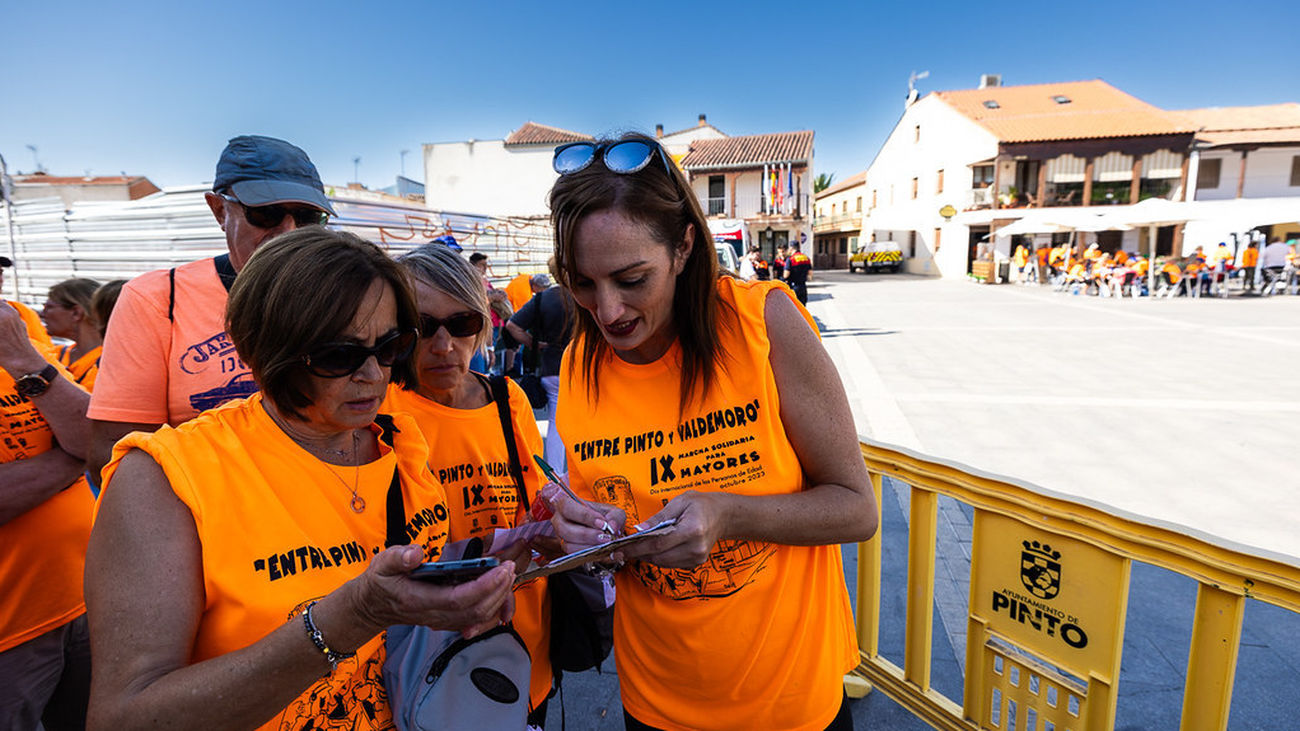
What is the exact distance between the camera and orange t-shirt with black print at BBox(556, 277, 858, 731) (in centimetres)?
134

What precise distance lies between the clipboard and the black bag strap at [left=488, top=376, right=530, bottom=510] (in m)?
0.72

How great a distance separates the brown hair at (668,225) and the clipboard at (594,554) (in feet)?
1.11

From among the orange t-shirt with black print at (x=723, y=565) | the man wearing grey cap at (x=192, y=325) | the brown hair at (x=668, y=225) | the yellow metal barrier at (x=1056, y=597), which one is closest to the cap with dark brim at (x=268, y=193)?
the man wearing grey cap at (x=192, y=325)

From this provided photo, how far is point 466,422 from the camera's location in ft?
6.00

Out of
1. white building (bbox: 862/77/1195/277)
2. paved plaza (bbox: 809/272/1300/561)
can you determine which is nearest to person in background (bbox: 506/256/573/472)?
paved plaza (bbox: 809/272/1300/561)

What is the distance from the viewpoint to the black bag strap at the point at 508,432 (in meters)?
1.84

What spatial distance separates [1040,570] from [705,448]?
4.18 feet

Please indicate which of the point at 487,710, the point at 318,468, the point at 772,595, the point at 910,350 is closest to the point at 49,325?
the point at 318,468

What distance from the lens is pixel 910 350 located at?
1099cm

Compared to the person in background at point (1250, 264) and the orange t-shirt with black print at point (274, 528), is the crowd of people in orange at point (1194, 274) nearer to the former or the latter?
the person in background at point (1250, 264)

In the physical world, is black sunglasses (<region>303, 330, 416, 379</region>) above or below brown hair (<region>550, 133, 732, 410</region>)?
below

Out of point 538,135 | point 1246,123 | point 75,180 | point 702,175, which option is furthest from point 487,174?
point 1246,123

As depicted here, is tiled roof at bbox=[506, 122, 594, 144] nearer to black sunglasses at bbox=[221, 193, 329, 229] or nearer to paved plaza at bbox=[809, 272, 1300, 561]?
paved plaza at bbox=[809, 272, 1300, 561]

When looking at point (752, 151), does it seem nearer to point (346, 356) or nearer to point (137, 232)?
point (137, 232)
